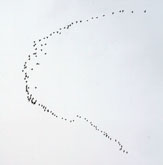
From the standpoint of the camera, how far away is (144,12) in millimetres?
37344

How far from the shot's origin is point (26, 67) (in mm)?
37406

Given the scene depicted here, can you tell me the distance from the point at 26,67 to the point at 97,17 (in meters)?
1.22

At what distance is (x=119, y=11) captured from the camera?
123 feet

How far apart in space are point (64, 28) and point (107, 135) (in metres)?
1.62

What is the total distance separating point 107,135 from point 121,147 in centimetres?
26

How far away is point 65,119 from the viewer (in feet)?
123

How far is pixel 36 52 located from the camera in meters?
37.4

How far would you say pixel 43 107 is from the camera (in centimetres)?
3741

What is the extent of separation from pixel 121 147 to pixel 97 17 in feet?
6.11

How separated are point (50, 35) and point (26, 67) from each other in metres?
0.56

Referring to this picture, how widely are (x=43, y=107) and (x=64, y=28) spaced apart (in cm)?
115

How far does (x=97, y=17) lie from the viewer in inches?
1473

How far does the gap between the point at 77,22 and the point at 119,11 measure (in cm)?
61

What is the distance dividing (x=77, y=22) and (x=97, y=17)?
0.29 meters
